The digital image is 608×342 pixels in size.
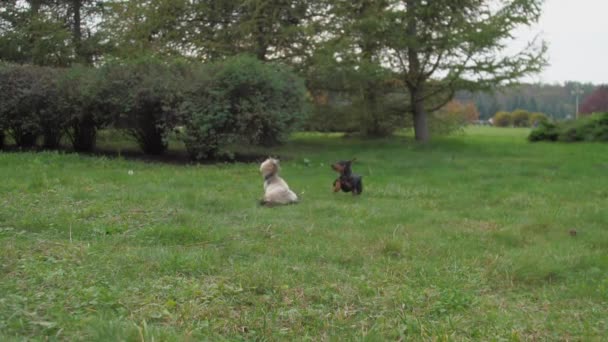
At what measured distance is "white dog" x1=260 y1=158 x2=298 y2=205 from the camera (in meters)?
7.70

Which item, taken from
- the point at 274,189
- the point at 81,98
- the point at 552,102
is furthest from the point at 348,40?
the point at 552,102

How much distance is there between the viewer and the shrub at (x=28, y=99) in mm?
13367

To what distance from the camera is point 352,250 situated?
5.41m

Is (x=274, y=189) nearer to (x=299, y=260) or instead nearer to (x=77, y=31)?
(x=299, y=260)

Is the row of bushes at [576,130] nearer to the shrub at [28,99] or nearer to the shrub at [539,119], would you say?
the shrub at [539,119]

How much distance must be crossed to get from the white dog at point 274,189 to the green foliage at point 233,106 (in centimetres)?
497

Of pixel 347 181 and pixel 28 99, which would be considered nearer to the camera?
pixel 347 181

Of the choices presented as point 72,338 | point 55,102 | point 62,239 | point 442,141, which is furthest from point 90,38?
point 72,338

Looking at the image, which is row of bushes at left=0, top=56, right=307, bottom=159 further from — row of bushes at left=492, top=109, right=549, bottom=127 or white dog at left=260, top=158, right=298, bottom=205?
row of bushes at left=492, top=109, right=549, bottom=127

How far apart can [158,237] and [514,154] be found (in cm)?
1227

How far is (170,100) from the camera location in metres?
12.9

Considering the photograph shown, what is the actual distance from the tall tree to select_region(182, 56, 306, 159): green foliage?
15.9ft

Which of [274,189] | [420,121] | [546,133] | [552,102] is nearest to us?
[274,189]

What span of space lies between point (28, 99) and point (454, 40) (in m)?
10.9
